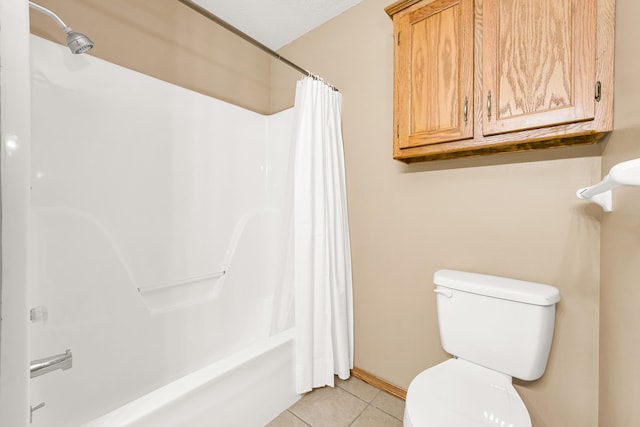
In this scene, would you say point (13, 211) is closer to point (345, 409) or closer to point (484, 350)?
point (484, 350)

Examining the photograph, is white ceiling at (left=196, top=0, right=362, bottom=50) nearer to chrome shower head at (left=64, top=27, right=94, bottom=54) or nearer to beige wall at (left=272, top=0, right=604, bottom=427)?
beige wall at (left=272, top=0, right=604, bottom=427)

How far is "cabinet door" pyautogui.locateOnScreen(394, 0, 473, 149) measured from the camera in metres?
1.15

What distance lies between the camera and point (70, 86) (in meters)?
1.30

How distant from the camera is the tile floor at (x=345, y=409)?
4.37 ft

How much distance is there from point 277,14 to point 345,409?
7.91ft

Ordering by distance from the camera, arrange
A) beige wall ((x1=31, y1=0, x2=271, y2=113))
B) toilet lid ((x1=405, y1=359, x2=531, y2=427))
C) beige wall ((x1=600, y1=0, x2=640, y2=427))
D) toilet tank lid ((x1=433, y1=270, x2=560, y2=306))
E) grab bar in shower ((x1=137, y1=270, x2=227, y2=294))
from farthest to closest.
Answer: grab bar in shower ((x1=137, y1=270, x2=227, y2=294)), beige wall ((x1=31, y1=0, x2=271, y2=113)), toilet tank lid ((x1=433, y1=270, x2=560, y2=306)), toilet lid ((x1=405, y1=359, x2=531, y2=427)), beige wall ((x1=600, y1=0, x2=640, y2=427))

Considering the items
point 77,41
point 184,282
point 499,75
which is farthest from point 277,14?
point 184,282

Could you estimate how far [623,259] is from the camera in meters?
0.80

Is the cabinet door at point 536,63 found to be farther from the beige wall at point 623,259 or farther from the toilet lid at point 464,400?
the toilet lid at point 464,400

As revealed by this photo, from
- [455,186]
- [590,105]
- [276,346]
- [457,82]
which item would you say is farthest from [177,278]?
[590,105]

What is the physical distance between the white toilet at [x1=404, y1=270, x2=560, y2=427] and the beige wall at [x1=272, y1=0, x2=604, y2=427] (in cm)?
13

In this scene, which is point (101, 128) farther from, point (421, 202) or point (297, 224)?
point (421, 202)

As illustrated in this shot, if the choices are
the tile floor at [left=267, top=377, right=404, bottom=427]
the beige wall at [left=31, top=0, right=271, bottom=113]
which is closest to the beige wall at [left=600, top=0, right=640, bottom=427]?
the tile floor at [left=267, top=377, right=404, bottom=427]

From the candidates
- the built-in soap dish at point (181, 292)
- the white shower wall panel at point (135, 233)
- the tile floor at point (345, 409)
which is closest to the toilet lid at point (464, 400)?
the tile floor at point (345, 409)
